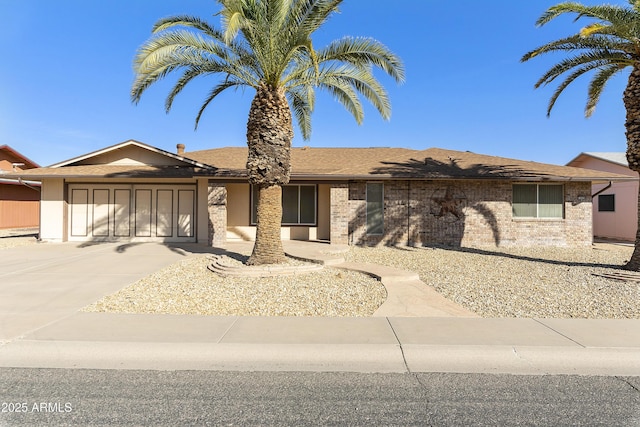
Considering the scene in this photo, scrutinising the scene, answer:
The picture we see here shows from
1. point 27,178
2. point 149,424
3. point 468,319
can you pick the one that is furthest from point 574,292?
point 27,178

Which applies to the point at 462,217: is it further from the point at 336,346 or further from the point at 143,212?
the point at 143,212

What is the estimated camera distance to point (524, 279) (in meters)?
8.86

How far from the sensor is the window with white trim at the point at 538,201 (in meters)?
15.4

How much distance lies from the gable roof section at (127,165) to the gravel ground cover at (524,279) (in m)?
8.22

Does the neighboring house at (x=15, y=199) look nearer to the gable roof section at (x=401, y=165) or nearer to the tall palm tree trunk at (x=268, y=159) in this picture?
the gable roof section at (x=401, y=165)

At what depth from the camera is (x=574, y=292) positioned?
300 inches

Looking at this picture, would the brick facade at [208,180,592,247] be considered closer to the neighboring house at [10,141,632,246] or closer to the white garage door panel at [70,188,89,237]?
the neighboring house at [10,141,632,246]

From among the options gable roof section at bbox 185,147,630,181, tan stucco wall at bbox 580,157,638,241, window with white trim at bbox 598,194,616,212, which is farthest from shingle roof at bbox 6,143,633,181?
window with white trim at bbox 598,194,616,212

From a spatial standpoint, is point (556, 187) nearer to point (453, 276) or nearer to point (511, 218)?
point (511, 218)

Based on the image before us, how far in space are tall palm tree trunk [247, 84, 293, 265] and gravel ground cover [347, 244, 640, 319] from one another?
3242 mm

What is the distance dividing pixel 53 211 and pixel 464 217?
17.7m

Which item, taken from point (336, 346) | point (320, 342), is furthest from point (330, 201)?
point (336, 346)

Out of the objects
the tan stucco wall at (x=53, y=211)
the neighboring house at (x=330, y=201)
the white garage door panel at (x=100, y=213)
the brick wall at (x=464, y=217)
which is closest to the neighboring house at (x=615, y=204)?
the brick wall at (x=464, y=217)

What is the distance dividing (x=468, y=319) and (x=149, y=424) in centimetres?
471
